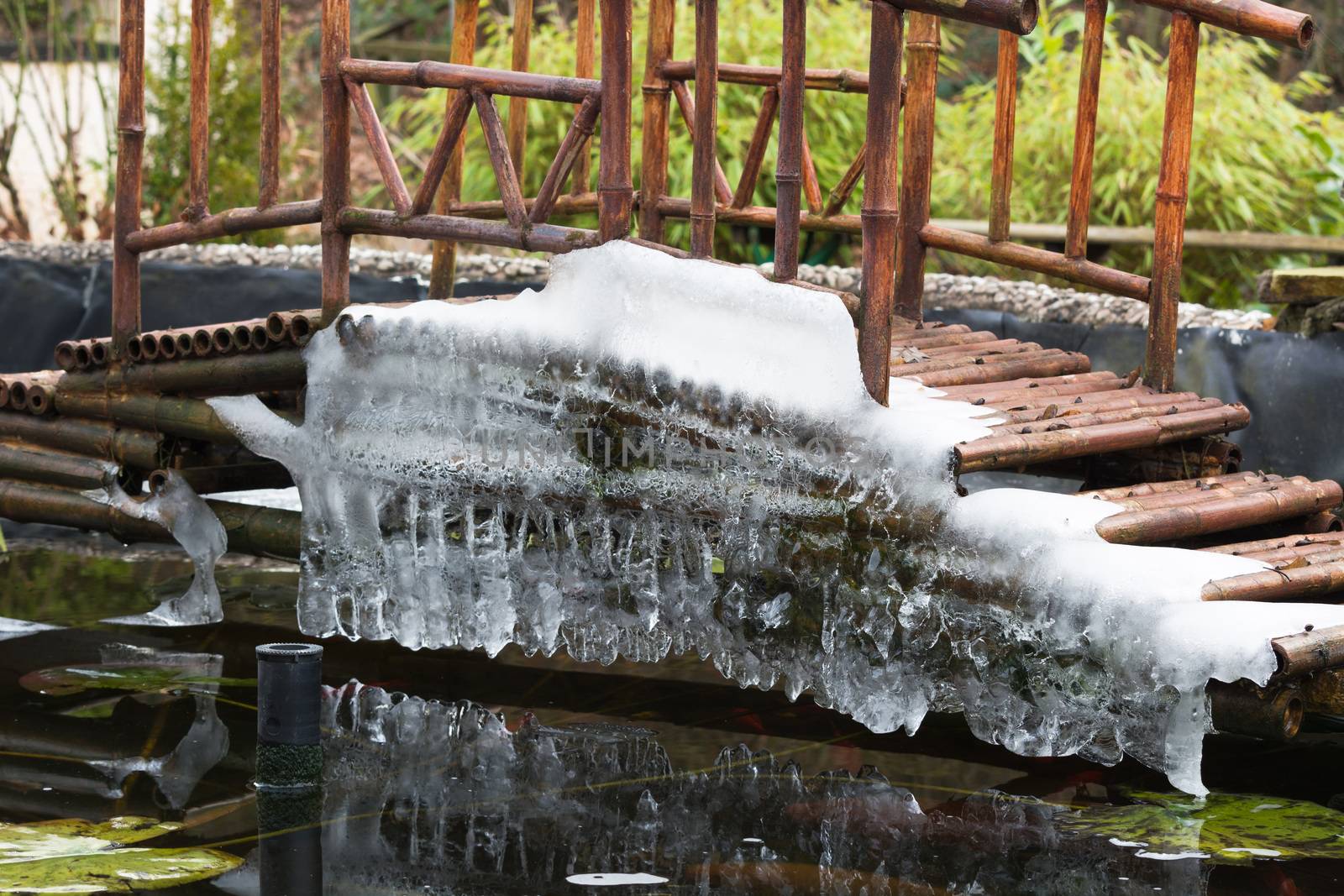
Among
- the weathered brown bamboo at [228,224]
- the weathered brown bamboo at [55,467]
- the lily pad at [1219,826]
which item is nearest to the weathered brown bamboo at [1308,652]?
the lily pad at [1219,826]

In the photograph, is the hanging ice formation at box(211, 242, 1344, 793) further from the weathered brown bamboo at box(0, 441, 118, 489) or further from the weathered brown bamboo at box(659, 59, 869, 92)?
the weathered brown bamboo at box(659, 59, 869, 92)

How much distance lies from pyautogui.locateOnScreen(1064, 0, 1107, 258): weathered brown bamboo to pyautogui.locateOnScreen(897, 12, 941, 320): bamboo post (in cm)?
53

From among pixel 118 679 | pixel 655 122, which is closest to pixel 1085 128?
pixel 655 122

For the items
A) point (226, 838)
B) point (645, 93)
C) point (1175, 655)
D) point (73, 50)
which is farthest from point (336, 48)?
point (73, 50)

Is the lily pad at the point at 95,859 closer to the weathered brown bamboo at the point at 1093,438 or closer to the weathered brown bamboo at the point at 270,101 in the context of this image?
the weathered brown bamboo at the point at 1093,438

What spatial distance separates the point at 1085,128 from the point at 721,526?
1.62 meters

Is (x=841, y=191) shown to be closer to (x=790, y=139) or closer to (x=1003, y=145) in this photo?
(x=1003, y=145)

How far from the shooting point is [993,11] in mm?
3711

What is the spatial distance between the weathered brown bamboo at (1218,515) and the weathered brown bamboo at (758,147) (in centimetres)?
215

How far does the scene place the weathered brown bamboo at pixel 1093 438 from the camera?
391 cm

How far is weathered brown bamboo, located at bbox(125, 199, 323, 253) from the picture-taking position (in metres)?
4.98

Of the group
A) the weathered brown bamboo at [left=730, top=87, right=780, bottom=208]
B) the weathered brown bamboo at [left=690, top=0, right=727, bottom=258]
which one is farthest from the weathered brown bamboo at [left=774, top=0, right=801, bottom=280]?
the weathered brown bamboo at [left=730, top=87, right=780, bottom=208]

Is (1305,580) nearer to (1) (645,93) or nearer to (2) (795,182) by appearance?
(2) (795,182)

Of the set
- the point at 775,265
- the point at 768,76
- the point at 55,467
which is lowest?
the point at 55,467
